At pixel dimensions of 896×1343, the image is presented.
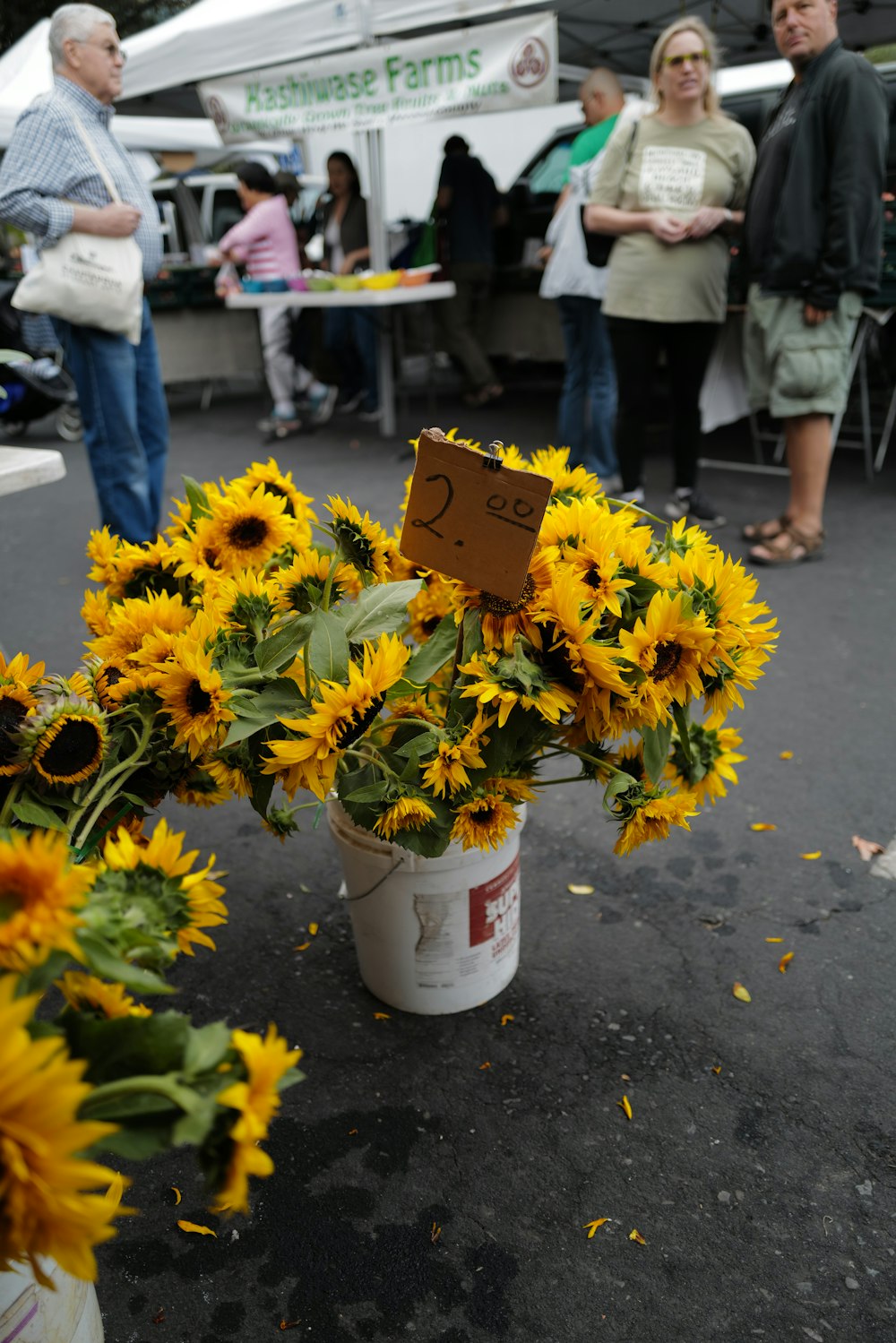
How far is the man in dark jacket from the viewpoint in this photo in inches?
132

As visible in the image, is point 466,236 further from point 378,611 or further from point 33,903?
point 33,903

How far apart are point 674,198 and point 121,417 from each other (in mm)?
2292

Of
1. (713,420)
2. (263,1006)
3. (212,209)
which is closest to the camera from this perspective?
(263,1006)

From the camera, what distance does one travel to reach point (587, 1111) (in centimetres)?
166

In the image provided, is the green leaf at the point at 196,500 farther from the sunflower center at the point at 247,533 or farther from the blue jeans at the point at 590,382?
the blue jeans at the point at 590,382

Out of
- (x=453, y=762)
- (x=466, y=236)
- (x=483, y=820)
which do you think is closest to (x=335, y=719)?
(x=453, y=762)

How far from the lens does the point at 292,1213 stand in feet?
4.92

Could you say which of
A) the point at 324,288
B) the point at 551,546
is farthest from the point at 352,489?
the point at 551,546

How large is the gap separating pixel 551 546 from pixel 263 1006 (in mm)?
1137

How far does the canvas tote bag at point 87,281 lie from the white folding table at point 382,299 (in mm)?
2555

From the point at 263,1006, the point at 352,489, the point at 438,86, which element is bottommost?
the point at 352,489

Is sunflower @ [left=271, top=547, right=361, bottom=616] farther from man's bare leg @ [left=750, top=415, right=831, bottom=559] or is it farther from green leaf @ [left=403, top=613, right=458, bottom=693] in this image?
man's bare leg @ [left=750, top=415, right=831, bottom=559]

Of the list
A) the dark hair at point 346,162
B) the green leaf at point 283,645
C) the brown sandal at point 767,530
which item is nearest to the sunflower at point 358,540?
the green leaf at point 283,645

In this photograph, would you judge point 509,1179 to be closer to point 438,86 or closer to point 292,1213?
point 292,1213
